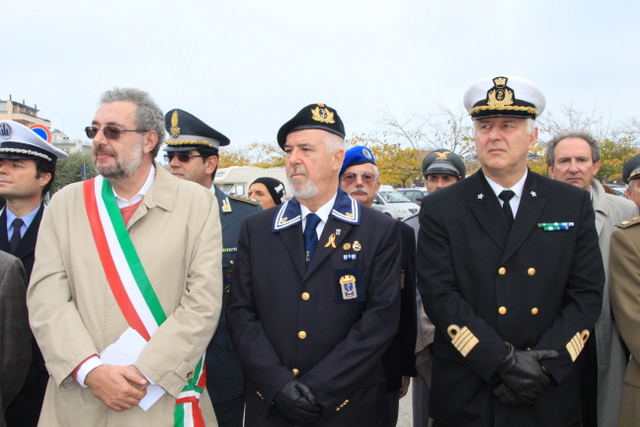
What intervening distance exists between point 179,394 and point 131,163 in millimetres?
1195

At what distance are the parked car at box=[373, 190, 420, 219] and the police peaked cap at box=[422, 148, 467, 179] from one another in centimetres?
1543

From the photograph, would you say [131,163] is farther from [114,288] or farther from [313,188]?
[313,188]

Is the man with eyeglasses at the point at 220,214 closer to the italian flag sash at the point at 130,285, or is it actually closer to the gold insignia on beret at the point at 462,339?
the italian flag sash at the point at 130,285

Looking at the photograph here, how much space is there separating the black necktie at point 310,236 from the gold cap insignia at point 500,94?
112 centimetres

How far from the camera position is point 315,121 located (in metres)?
2.63

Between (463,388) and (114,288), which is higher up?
(114,288)

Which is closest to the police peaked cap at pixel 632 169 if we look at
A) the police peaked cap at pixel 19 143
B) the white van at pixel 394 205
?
the police peaked cap at pixel 19 143

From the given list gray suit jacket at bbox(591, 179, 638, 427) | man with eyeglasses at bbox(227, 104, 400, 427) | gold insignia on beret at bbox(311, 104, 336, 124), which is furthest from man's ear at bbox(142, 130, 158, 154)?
gray suit jacket at bbox(591, 179, 638, 427)

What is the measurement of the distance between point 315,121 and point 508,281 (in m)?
1.31

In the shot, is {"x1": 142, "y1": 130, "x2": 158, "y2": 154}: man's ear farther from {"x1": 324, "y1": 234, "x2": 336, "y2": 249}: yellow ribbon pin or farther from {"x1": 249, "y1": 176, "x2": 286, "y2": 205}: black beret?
{"x1": 249, "y1": 176, "x2": 286, "y2": 205}: black beret

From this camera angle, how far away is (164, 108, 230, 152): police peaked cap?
11.6 feet

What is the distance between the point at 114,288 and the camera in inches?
88.7

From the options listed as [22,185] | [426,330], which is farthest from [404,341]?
[22,185]

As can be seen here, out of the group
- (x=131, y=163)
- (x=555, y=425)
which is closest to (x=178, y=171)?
(x=131, y=163)
